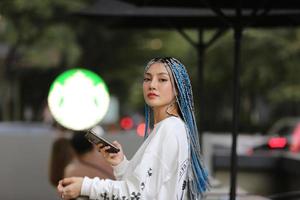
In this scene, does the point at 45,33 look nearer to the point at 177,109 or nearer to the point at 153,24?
the point at 153,24

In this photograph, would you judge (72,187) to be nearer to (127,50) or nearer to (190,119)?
(190,119)

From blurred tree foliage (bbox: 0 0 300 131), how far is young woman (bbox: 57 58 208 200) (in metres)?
13.4

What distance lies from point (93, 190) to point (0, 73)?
2565 centimetres

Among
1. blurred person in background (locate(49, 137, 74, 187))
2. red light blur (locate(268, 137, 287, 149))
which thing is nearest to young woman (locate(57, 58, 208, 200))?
blurred person in background (locate(49, 137, 74, 187))

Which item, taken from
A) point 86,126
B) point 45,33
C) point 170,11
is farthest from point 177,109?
point 45,33

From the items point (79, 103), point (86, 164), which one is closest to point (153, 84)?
point (79, 103)

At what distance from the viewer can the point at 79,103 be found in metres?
4.02

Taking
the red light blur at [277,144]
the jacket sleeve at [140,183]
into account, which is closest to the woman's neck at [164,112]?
the jacket sleeve at [140,183]

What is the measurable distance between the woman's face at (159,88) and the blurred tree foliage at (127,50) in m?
13.4

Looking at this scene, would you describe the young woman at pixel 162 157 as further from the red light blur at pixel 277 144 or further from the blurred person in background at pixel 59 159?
the red light blur at pixel 277 144

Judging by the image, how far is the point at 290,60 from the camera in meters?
21.0

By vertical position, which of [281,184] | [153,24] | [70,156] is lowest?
[281,184]

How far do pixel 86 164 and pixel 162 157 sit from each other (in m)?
2.47

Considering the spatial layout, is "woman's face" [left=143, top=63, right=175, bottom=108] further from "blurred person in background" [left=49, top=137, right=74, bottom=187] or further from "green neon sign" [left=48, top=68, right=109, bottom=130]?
"blurred person in background" [left=49, top=137, right=74, bottom=187]
